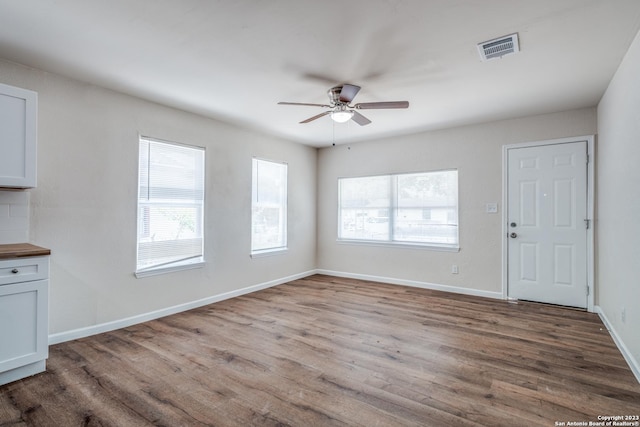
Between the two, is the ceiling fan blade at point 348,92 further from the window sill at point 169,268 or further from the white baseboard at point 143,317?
the white baseboard at point 143,317

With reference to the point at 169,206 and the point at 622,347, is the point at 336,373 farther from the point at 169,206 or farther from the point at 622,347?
the point at 169,206

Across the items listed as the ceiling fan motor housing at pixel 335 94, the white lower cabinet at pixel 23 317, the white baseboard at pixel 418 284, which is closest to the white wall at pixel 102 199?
the white lower cabinet at pixel 23 317

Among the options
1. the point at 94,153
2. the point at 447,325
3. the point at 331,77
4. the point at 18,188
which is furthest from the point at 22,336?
the point at 447,325

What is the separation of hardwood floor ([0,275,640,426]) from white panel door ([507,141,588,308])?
44 centimetres

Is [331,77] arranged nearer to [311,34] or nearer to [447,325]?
[311,34]

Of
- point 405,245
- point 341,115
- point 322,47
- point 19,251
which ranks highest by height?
point 322,47

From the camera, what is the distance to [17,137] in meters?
2.49

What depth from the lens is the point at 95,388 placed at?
A: 7.32 feet

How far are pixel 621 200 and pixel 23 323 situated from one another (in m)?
4.97

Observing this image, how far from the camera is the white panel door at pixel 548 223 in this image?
4.02 m

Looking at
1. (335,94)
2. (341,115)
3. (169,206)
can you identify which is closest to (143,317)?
(169,206)

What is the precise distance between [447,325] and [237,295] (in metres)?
2.94

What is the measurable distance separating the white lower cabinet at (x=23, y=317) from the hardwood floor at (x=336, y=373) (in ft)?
0.44

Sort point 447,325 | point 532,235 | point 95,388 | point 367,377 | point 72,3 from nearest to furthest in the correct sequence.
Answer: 1. point 72,3
2. point 95,388
3. point 367,377
4. point 447,325
5. point 532,235
